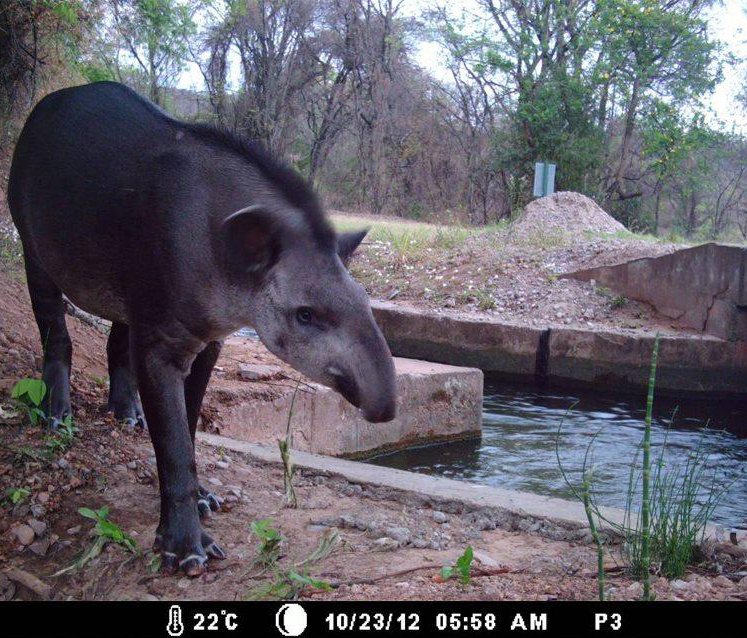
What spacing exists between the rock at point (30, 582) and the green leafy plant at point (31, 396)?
4.03ft

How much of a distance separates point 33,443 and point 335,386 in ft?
6.26

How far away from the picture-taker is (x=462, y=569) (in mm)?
3088

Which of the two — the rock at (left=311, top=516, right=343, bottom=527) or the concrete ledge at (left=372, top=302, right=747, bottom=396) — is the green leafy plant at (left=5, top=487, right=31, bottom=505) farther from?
the concrete ledge at (left=372, top=302, right=747, bottom=396)

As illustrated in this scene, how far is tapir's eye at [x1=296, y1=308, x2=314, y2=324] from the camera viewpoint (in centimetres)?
320

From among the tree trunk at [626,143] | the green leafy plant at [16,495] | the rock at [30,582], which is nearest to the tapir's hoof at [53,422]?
the green leafy plant at [16,495]

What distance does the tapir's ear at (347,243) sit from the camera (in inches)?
138

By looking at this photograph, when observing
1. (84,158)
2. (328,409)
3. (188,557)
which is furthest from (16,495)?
(328,409)

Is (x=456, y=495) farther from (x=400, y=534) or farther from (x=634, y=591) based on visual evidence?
(x=634, y=591)

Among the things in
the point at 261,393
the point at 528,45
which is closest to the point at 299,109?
the point at 528,45

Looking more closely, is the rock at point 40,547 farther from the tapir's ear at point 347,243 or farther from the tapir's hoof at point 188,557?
the tapir's ear at point 347,243

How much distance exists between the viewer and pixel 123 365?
504 centimetres

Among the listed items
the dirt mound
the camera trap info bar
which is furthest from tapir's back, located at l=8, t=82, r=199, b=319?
the camera trap info bar
